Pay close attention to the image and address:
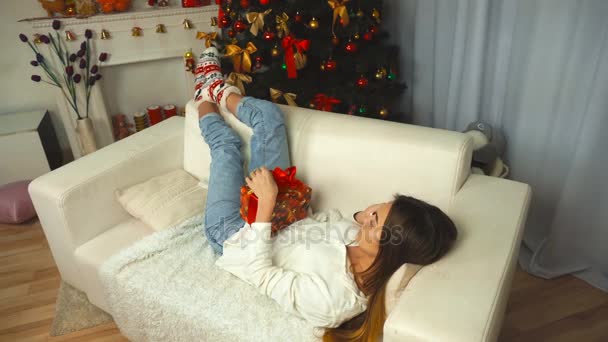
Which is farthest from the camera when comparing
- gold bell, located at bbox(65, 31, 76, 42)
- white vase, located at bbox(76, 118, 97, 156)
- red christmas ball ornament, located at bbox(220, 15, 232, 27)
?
white vase, located at bbox(76, 118, 97, 156)

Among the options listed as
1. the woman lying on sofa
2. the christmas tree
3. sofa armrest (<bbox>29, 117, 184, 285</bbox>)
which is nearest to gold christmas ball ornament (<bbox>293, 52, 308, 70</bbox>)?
the christmas tree

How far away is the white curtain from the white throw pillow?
1.30 meters

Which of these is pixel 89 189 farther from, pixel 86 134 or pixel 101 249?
pixel 86 134

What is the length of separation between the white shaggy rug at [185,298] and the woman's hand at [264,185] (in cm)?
27

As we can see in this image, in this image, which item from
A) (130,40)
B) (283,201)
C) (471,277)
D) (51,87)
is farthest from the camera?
(51,87)

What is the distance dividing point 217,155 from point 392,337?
0.93 meters

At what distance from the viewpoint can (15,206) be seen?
2.32 m

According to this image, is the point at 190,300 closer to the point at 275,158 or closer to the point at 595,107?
the point at 275,158

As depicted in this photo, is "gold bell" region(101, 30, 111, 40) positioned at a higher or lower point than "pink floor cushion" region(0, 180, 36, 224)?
higher

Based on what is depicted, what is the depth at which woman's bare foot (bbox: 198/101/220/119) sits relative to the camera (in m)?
1.75

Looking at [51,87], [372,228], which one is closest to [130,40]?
[51,87]

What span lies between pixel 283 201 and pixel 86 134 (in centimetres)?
174

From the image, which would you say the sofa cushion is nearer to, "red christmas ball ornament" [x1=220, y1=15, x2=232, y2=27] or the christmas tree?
the christmas tree

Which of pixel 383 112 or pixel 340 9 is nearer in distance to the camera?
pixel 340 9
